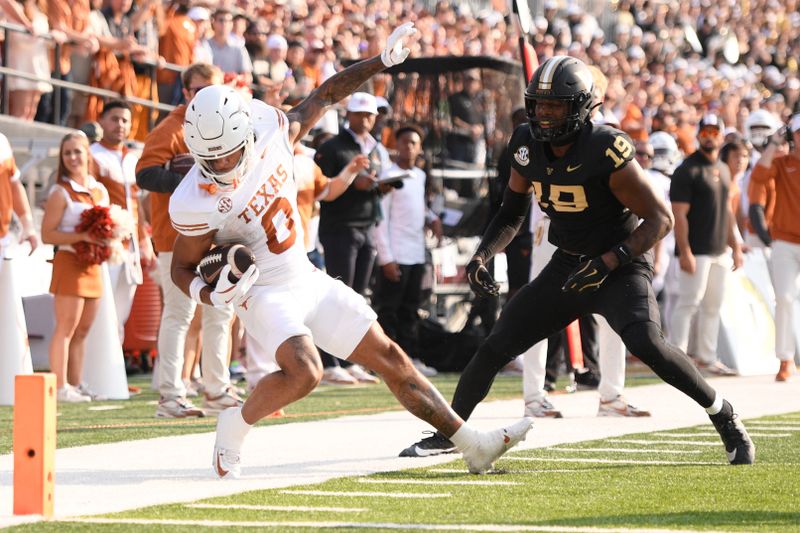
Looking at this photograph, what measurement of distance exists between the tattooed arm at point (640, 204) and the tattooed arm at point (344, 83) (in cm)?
114

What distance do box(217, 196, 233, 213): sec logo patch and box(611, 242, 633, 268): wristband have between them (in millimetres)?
1802

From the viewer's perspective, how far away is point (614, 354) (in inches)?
377

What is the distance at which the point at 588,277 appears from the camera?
680 centimetres

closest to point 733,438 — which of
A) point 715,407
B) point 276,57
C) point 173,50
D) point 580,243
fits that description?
point 715,407

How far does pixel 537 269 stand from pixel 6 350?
365 cm

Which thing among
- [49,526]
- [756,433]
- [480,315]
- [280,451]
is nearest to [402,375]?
[280,451]

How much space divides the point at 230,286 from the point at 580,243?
194 centimetres

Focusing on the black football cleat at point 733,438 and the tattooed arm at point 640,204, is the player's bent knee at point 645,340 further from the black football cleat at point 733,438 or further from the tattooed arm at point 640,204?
the black football cleat at point 733,438

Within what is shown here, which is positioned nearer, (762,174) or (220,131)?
(220,131)

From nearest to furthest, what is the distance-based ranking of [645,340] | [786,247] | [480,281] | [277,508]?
[277,508]
[645,340]
[480,281]
[786,247]

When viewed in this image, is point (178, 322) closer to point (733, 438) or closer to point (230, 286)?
point (230, 286)

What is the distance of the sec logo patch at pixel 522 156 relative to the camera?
711 centimetres

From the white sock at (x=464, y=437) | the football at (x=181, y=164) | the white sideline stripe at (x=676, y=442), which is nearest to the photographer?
the white sock at (x=464, y=437)

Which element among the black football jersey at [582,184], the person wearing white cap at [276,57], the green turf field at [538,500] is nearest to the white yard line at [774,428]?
the green turf field at [538,500]
